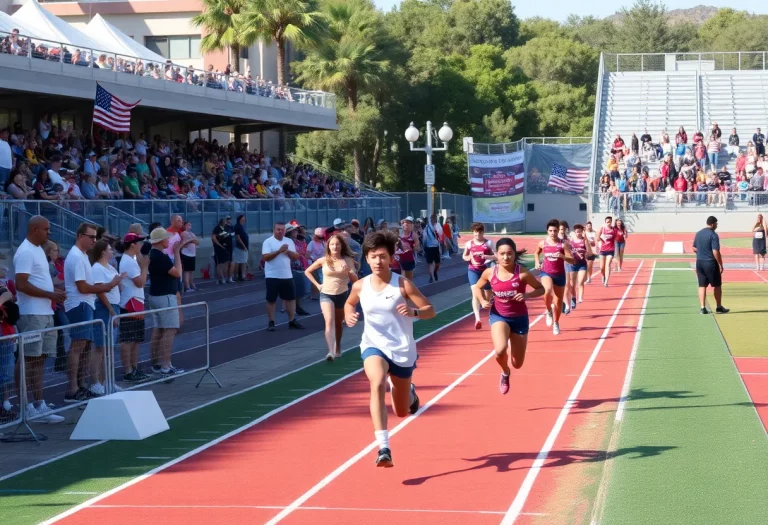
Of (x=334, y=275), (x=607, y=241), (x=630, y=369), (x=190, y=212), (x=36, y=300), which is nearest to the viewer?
(x=36, y=300)

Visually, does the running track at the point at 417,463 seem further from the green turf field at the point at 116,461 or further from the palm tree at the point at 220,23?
the palm tree at the point at 220,23

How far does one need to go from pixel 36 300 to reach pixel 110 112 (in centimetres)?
2177

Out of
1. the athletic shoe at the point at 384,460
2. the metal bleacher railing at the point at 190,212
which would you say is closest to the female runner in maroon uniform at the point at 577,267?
the metal bleacher railing at the point at 190,212

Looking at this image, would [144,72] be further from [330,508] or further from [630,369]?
[330,508]

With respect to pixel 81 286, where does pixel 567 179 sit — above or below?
above

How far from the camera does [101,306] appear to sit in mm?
13445

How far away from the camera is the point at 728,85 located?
68.8 m

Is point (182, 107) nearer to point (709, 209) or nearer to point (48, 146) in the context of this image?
point (48, 146)

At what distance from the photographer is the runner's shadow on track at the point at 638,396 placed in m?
13.0

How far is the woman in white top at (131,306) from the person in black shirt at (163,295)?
32cm

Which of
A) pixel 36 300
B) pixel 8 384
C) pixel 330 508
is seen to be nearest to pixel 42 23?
pixel 36 300

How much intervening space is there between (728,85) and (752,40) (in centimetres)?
5407

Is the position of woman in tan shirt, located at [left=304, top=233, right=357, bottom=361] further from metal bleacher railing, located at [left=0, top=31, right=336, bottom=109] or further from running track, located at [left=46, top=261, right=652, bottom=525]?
metal bleacher railing, located at [left=0, top=31, right=336, bottom=109]

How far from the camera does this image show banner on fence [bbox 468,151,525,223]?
62594mm
